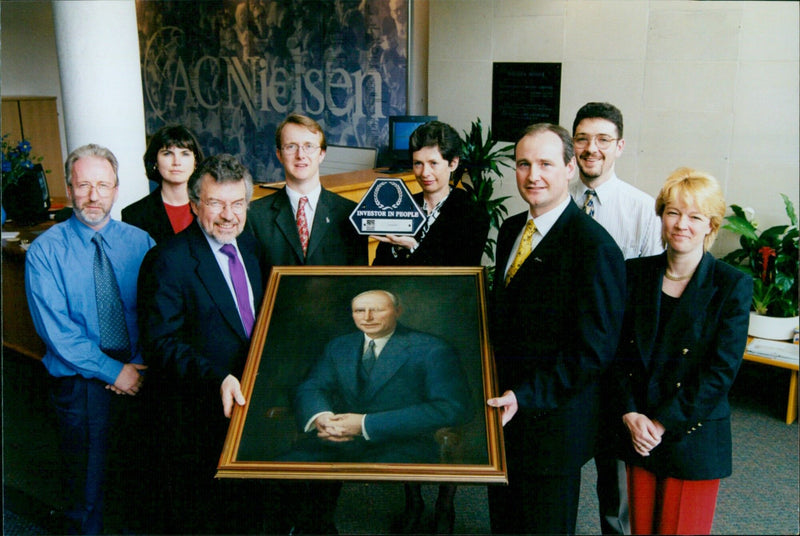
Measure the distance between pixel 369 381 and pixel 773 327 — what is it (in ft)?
11.4

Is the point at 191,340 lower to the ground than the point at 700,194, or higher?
lower

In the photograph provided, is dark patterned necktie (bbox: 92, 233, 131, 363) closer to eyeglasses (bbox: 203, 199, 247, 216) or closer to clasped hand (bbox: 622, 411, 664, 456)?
eyeglasses (bbox: 203, 199, 247, 216)

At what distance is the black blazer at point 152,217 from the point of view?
2900mm

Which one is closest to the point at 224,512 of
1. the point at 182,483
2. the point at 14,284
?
the point at 182,483

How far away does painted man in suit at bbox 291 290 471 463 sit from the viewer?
1869 millimetres

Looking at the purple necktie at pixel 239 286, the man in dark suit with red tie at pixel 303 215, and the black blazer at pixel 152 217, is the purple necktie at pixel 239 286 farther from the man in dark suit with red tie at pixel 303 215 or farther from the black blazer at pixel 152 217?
the black blazer at pixel 152 217

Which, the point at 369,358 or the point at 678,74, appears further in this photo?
the point at 678,74

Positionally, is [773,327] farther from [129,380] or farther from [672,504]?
[129,380]

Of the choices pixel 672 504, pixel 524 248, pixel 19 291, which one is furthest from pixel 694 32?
pixel 19 291

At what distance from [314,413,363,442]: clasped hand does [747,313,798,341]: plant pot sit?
353 cm

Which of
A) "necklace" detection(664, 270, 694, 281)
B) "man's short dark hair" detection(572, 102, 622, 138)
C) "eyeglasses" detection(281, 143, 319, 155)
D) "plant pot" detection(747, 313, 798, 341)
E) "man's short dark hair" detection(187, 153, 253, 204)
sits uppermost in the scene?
"man's short dark hair" detection(572, 102, 622, 138)

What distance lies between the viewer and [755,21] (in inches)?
184

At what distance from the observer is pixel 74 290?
96.3 inches

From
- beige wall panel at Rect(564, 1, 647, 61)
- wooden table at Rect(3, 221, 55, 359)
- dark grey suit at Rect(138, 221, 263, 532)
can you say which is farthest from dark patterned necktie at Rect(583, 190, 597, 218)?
wooden table at Rect(3, 221, 55, 359)
